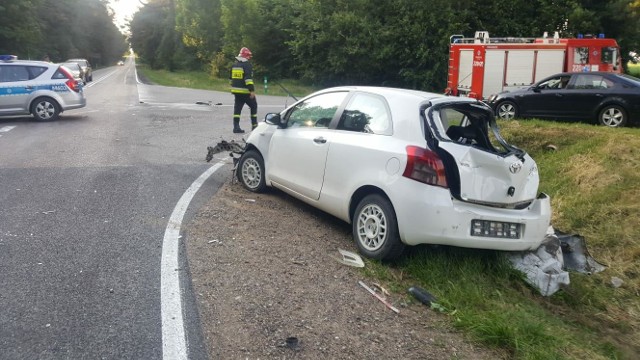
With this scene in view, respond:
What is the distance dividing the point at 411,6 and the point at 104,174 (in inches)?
1021

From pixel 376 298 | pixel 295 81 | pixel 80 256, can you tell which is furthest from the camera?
pixel 295 81

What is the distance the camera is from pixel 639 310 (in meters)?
5.11

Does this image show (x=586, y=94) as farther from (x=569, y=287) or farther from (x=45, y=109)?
(x=45, y=109)

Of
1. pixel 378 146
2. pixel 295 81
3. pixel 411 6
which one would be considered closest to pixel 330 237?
pixel 378 146

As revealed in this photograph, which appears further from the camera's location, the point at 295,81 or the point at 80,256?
the point at 295,81

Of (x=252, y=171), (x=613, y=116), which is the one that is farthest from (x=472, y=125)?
(x=613, y=116)

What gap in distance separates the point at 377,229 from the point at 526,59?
15652 mm

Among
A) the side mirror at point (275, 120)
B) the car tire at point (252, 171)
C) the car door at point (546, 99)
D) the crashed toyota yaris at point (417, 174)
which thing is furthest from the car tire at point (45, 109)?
the car door at point (546, 99)

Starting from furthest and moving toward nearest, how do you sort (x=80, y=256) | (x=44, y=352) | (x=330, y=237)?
(x=330, y=237) → (x=80, y=256) → (x=44, y=352)

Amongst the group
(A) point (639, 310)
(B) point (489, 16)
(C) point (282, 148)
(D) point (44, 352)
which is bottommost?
(A) point (639, 310)

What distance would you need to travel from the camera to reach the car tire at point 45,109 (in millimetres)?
14477

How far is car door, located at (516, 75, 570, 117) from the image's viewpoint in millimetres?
12953

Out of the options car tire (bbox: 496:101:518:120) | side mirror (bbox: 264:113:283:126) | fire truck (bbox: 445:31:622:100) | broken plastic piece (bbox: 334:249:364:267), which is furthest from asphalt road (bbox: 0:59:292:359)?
fire truck (bbox: 445:31:622:100)

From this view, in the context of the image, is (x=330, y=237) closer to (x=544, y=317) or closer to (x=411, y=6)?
(x=544, y=317)
